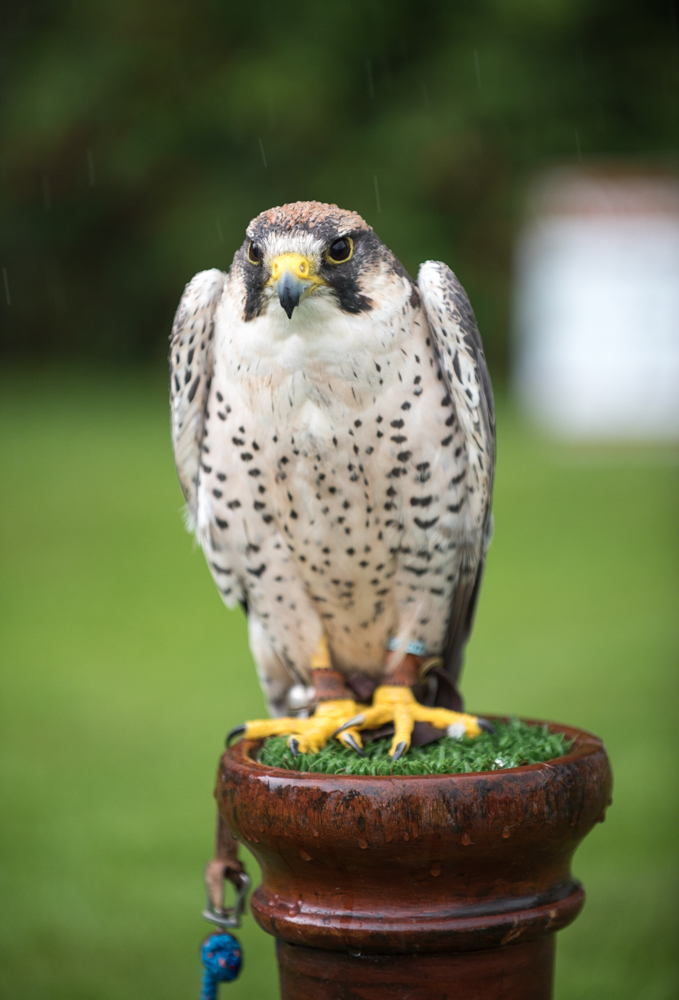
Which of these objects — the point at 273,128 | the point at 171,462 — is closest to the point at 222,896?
the point at 171,462

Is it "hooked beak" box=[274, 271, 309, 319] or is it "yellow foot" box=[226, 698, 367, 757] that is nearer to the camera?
"hooked beak" box=[274, 271, 309, 319]

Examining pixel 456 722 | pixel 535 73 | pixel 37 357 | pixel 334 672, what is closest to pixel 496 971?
pixel 456 722

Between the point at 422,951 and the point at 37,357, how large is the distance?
20.5 meters

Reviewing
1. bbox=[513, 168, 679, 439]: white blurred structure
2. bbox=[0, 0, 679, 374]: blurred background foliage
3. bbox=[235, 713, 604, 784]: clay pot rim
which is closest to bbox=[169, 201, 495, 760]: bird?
bbox=[235, 713, 604, 784]: clay pot rim

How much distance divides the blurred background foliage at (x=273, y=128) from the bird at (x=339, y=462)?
607 inches

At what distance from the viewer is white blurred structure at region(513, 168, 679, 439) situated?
14430 mm

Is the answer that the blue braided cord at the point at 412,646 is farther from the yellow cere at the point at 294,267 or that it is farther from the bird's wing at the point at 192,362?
the yellow cere at the point at 294,267

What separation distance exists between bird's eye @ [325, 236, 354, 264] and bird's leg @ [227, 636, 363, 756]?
0.80m

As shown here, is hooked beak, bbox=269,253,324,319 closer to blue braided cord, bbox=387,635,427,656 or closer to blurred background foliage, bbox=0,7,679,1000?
blue braided cord, bbox=387,635,427,656

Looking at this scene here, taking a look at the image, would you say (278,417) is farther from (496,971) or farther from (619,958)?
(619,958)

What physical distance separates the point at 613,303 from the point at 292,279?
13392 millimetres

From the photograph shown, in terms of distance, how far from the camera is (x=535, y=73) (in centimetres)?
1817

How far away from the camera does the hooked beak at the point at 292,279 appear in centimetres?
188

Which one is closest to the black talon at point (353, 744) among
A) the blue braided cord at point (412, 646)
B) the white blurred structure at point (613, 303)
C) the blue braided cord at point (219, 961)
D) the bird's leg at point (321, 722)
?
the bird's leg at point (321, 722)
